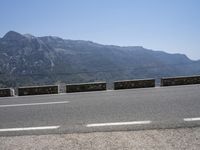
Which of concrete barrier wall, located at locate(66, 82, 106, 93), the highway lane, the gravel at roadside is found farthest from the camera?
concrete barrier wall, located at locate(66, 82, 106, 93)

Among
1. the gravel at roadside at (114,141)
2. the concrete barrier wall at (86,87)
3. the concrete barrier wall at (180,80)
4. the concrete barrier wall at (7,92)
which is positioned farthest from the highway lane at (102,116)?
the concrete barrier wall at (180,80)

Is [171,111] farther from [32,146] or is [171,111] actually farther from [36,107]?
[36,107]

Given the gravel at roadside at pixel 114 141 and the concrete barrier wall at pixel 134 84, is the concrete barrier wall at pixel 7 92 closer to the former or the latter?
the concrete barrier wall at pixel 134 84

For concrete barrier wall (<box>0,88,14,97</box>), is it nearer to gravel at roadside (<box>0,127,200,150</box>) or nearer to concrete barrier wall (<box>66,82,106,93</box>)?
concrete barrier wall (<box>66,82,106,93</box>)

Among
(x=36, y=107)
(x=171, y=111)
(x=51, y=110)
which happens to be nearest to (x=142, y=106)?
(x=171, y=111)

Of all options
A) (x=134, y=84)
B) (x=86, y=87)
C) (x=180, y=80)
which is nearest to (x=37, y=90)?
Result: (x=86, y=87)

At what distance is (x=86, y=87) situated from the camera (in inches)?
604

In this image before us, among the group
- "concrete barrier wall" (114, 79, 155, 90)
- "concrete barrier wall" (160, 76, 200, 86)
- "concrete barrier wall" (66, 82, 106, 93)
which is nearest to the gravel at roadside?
"concrete barrier wall" (66, 82, 106, 93)

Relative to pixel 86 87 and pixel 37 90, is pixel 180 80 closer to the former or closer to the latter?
pixel 86 87

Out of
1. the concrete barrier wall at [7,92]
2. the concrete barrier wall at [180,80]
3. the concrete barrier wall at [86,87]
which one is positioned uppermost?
the concrete barrier wall at [180,80]

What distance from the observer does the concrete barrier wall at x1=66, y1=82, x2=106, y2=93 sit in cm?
1536

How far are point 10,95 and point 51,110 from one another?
6.90 meters

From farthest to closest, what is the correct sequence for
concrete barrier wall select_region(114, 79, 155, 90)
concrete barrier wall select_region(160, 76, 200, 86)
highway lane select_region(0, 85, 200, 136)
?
concrete barrier wall select_region(160, 76, 200, 86) → concrete barrier wall select_region(114, 79, 155, 90) → highway lane select_region(0, 85, 200, 136)

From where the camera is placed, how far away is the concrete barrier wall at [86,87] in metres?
15.4
